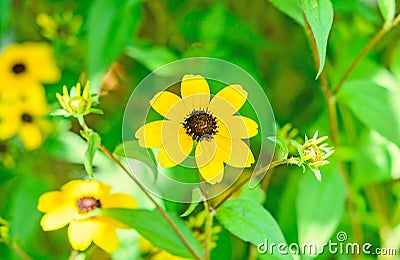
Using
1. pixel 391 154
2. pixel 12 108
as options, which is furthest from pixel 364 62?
pixel 12 108

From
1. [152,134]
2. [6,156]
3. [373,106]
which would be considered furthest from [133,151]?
[6,156]

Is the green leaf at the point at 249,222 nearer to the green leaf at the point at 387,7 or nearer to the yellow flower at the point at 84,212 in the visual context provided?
the yellow flower at the point at 84,212

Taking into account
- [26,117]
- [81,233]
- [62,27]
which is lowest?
[81,233]

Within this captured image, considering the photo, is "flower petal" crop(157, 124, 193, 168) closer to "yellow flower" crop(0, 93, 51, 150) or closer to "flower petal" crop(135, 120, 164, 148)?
"flower petal" crop(135, 120, 164, 148)

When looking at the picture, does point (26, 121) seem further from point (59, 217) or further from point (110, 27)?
point (59, 217)

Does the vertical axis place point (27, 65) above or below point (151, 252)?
above

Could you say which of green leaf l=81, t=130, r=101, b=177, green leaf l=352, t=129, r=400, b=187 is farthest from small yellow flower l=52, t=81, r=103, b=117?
green leaf l=352, t=129, r=400, b=187
